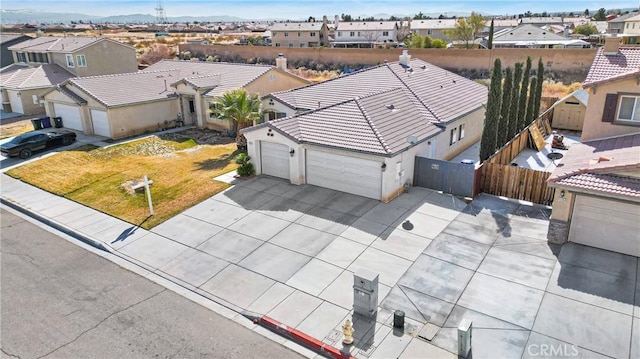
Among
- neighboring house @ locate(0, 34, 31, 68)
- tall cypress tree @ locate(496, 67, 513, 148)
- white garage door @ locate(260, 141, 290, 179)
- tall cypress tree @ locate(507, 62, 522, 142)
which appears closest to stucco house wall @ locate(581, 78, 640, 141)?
tall cypress tree @ locate(496, 67, 513, 148)


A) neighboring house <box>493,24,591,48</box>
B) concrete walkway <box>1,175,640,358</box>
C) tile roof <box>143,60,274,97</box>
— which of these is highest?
neighboring house <box>493,24,591,48</box>

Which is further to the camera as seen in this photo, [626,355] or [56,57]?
[56,57]

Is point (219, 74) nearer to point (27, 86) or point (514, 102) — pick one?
point (27, 86)

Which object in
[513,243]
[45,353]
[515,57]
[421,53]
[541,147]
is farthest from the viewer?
[421,53]

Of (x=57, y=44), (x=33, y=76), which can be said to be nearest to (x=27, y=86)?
(x=33, y=76)

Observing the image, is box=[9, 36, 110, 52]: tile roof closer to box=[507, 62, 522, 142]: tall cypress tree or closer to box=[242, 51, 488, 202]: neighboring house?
box=[242, 51, 488, 202]: neighboring house

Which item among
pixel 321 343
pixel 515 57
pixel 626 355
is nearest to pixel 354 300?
pixel 321 343

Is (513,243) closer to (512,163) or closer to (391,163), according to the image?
(391,163)
